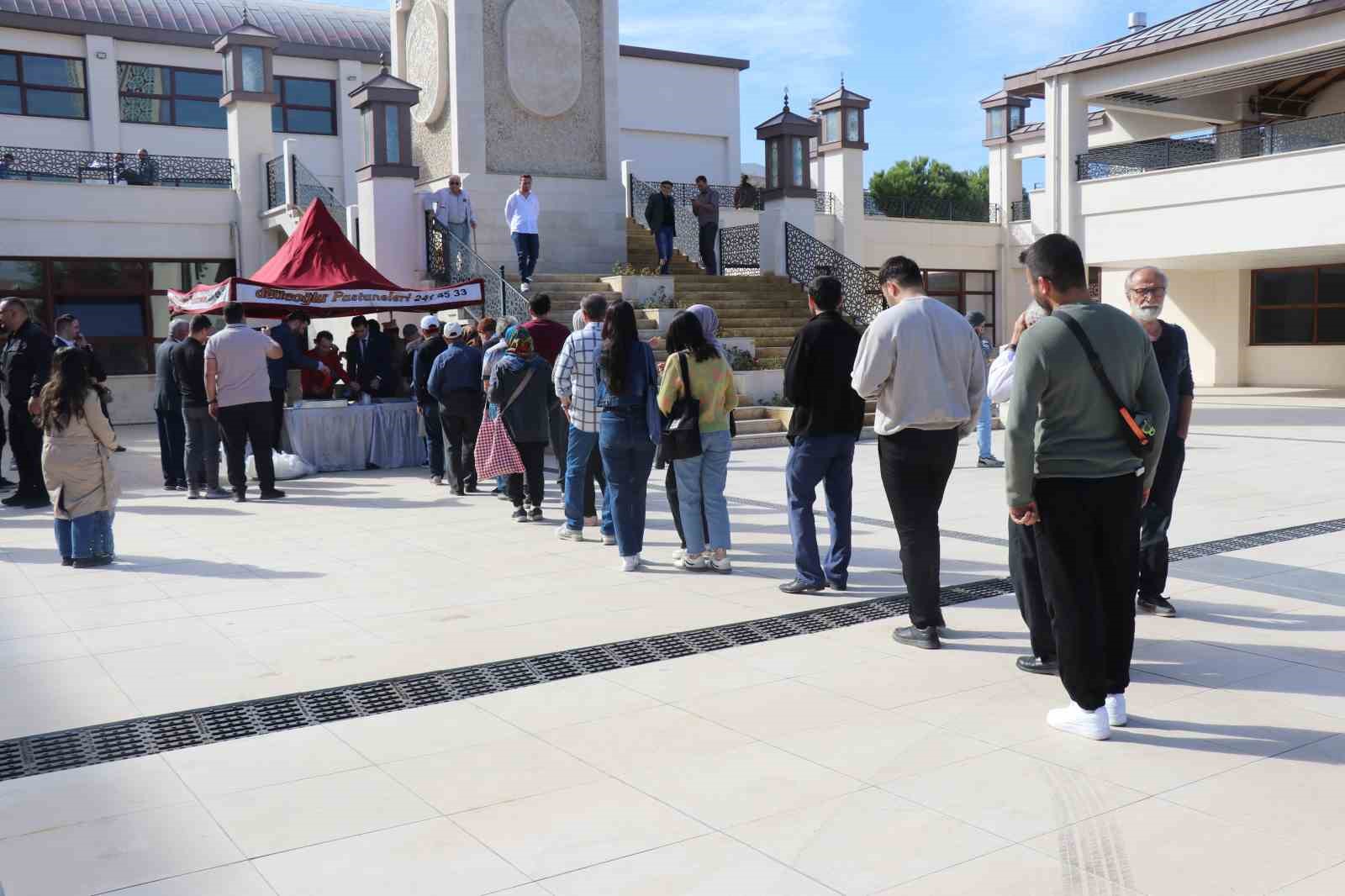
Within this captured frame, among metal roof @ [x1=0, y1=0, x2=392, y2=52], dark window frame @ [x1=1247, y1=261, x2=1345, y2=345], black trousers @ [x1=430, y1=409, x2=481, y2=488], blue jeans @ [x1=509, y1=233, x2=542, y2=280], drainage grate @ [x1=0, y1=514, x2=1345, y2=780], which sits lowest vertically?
drainage grate @ [x1=0, y1=514, x2=1345, y2=780]

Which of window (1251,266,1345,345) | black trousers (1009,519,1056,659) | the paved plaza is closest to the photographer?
the paved plaza

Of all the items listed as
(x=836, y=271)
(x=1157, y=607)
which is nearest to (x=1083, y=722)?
(x=1157, y=607)

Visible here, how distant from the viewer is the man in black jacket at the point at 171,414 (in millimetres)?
11852

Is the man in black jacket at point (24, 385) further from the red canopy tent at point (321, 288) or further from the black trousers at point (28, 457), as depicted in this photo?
the red canopy tent at point (321, 288)

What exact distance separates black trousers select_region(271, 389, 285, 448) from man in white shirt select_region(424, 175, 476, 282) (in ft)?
16.0

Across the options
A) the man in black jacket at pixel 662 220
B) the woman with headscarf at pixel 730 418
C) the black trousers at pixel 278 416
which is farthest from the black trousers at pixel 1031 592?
the man in black jacket at pixel 662 220

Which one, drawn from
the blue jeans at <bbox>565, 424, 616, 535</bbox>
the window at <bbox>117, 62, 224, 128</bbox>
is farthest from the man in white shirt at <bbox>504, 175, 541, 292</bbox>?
the window at <bbox>117, 62, 224, 128</bbox>

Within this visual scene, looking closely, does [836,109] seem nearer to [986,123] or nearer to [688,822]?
[986,123]

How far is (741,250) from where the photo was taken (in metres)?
22.0

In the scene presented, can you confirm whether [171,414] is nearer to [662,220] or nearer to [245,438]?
[245,438]

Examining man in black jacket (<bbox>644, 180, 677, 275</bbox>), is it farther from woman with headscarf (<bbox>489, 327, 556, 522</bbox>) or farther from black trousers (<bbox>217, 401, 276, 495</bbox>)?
woman with headscarf (<bbox>489, 327, 556, 522</bbox>)

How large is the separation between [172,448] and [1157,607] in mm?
9896

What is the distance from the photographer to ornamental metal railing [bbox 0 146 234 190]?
22.1m

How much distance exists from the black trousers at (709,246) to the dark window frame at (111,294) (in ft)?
30.1
